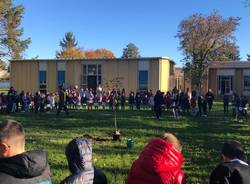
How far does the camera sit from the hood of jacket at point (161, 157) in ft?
13.2

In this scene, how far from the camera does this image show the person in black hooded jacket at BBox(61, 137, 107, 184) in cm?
427

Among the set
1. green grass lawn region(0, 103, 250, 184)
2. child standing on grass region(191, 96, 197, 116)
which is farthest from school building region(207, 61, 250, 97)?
green grass lawn region(0, 103, 250, 184)

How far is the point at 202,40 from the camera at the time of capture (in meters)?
60.9

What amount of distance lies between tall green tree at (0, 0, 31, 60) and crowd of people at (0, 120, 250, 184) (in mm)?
58759

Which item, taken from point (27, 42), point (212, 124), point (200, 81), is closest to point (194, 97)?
point (212, 124)

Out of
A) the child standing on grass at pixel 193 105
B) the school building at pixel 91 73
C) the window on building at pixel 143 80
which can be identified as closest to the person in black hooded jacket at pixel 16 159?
the child standing on grass at pixel 193 105

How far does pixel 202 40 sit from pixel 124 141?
48.6 meters

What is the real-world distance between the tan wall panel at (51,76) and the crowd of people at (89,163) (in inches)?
1902

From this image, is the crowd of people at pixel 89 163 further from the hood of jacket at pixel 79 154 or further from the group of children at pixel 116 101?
the group of children at pixel 116 101

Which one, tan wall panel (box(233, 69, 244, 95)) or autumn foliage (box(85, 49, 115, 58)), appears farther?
autumn foliage (box(85, 49, 115, 58))

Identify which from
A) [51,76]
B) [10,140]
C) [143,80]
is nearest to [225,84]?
[143,80]

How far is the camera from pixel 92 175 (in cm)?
457

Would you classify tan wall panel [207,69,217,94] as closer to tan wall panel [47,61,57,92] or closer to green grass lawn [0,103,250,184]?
tan wall panel [47,61,57,92]

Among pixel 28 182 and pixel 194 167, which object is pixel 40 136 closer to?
pixel 194 167
